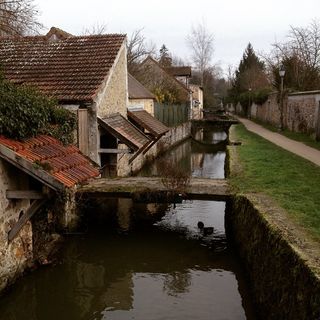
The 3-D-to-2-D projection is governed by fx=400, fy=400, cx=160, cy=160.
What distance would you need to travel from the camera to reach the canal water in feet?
26.8

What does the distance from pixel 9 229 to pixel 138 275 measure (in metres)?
3.33

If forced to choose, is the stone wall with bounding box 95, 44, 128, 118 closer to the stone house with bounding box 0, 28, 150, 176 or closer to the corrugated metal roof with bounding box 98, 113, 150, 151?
the stone house with bounding box 0, 28, 150, 176

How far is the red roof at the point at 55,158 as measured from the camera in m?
7.66

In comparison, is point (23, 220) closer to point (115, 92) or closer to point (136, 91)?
point (115, 92)

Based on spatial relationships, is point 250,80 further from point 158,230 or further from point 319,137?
point 158,230

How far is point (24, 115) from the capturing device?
337 inches

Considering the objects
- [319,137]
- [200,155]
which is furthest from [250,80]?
[319,137]

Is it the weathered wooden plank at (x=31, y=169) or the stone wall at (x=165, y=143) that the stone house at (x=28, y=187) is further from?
the stone wall at (x=165, y=143)

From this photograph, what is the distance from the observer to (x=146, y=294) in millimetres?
8891

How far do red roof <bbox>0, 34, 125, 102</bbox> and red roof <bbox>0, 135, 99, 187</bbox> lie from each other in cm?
319

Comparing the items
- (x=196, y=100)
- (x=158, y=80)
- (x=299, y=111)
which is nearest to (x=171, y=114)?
(x=158, y=80)

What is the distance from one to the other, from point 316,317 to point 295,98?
24.4m

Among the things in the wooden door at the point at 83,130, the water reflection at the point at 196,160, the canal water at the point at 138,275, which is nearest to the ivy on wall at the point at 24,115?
the wooden door at the point at 83,130

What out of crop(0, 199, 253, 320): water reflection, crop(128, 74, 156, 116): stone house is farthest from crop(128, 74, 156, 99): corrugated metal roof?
crop(0, 199, 253, 320): water reflection
